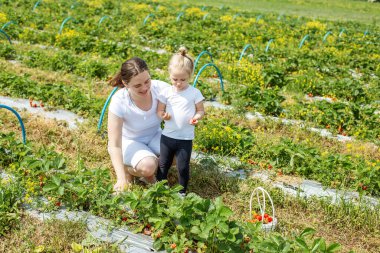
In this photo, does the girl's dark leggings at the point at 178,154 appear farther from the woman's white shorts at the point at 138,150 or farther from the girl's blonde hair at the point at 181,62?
the girl's blonde hair at the point at 181,62

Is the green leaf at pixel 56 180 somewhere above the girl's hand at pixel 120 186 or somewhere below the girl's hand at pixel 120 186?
above

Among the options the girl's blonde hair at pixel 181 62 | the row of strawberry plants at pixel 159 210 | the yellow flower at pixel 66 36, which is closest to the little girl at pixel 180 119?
the girl's blonde hair at pixel 181 62

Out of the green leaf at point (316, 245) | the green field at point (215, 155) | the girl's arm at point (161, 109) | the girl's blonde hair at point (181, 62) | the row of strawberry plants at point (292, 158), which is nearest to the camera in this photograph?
the green leaf at point (316, 245)

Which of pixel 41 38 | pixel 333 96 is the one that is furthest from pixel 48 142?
pixel 41 38

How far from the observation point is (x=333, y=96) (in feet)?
27.3

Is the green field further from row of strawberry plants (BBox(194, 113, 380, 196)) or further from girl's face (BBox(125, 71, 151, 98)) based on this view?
girl's face (BBox(125, 71, 151, 98))

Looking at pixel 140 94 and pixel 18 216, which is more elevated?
pixel 140 94

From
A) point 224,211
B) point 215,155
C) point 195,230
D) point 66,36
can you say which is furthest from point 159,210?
point 66,36

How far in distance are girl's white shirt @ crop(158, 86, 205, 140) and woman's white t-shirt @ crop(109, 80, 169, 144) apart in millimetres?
287

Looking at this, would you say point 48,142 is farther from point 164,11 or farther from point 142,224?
point 164,11

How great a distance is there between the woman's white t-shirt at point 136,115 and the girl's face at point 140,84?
146mm

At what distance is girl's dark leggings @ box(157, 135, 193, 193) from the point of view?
14.5 feet

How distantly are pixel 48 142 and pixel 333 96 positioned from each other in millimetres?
5320

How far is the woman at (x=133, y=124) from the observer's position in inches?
171
